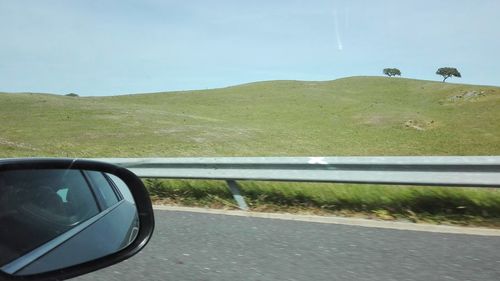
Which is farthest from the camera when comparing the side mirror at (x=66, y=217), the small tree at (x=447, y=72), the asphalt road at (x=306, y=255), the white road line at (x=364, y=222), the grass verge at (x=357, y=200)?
the small tree at (x=447, y=72)

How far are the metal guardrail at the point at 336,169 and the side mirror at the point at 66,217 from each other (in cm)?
414

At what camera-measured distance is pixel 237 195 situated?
7.53m

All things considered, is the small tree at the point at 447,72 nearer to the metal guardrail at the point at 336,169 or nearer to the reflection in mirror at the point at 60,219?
the metal guardrail at the point at 336,169

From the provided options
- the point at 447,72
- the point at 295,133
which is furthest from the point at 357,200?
the point at 447,72

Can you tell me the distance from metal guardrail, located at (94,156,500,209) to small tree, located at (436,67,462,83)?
10292cm

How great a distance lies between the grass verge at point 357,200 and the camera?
632 cm

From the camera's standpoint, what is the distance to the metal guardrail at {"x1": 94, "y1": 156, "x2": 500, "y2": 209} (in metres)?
6.14

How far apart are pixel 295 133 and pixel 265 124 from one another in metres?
7.59

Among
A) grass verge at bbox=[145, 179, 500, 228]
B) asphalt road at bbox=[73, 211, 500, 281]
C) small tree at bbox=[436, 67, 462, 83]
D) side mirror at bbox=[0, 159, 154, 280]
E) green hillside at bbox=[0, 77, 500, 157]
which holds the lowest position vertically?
asphalt road at bbox=[73, 211, 500, 281]

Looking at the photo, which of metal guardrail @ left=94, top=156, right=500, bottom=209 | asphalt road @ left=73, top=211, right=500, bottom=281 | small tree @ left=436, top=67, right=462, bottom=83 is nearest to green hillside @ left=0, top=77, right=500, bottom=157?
metal guardrail @ left=94, top=156, right=500, bottom=209

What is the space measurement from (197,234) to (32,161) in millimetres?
3920

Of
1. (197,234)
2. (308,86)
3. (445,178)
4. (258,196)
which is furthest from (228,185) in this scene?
(308,86)

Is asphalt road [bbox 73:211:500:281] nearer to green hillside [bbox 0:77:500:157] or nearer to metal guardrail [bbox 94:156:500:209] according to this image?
metal guardrail [bbox 94:156:500:209]

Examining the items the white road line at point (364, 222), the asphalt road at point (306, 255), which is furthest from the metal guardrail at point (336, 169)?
the asphalt road at point (306, 255)
